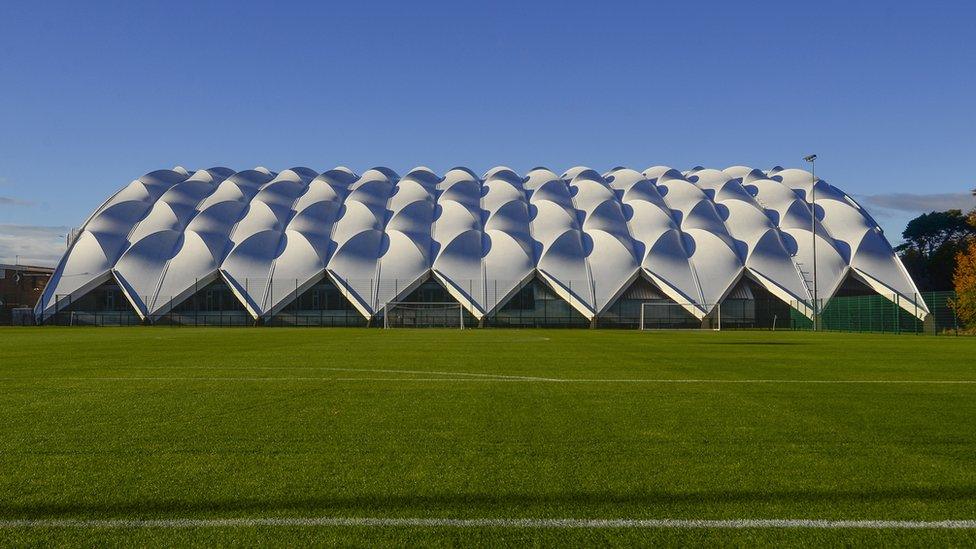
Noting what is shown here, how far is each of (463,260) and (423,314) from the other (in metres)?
5.00

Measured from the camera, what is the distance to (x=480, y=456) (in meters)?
5.32

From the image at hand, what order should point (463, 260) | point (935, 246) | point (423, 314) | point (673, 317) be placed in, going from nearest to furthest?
point (673, 317), point (423, 314), point (463, 260), point (935, 246)

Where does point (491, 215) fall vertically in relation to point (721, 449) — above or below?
above

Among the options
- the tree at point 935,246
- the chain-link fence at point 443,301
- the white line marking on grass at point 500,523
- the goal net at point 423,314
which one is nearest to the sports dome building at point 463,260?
the chain-link fence at point 443,301

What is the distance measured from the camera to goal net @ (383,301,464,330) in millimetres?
52875

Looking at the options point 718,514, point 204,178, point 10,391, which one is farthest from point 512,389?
point 204,178

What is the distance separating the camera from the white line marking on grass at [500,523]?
373 cm

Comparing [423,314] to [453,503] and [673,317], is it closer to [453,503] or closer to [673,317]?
[673,317]

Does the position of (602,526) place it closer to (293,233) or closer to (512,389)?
(512,389)

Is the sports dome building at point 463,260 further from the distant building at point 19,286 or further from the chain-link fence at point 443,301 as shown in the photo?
the distant building at point 19,286

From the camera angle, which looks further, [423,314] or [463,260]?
[463,260]

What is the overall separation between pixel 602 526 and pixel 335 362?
11298mm

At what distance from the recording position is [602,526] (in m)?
3.74

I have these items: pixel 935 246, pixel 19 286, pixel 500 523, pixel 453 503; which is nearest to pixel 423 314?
pixel 19 286
